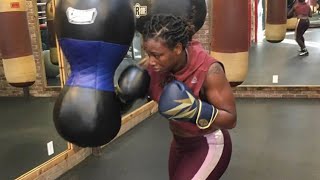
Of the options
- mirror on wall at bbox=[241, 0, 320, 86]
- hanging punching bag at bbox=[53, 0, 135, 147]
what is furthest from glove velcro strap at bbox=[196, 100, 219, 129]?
mirror on wall at bbox=[241, 0, 320, 86]

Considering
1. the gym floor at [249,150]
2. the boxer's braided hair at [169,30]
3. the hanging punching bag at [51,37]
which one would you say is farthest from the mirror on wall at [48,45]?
the boxer's braided hair at [169,30]

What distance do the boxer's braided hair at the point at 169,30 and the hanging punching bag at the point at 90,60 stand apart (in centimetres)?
9

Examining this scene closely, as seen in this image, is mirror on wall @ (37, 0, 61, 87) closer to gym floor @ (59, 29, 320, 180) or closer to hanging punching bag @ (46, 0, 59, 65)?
hanging punching bag @ (46, 0, 59, 65)

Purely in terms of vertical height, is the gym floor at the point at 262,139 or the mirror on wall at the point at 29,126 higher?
the mirror on wall at the point at 29,126

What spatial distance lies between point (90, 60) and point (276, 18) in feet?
7.47

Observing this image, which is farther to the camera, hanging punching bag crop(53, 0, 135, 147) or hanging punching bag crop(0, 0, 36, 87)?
hanging punching bag crop(0, 0, 36, 87)

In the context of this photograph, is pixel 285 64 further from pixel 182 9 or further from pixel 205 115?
pixel 205 115

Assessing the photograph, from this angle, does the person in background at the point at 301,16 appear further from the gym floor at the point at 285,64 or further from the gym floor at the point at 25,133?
the gym floor at the point at 25,133

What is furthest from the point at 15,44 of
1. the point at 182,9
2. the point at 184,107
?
the point at 184,107

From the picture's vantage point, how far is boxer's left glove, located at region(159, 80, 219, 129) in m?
1.33

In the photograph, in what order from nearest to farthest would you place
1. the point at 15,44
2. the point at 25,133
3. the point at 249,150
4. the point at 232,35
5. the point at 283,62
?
1. the point at 15,44
2. the point at 232,35
3. the point at 25,133
4. the point at 249,150
5. the point at 283,62

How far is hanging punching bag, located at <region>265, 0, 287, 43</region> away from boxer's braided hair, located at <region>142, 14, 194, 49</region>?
206cm

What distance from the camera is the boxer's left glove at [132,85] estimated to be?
4.83ft

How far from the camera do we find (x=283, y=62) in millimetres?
4922
